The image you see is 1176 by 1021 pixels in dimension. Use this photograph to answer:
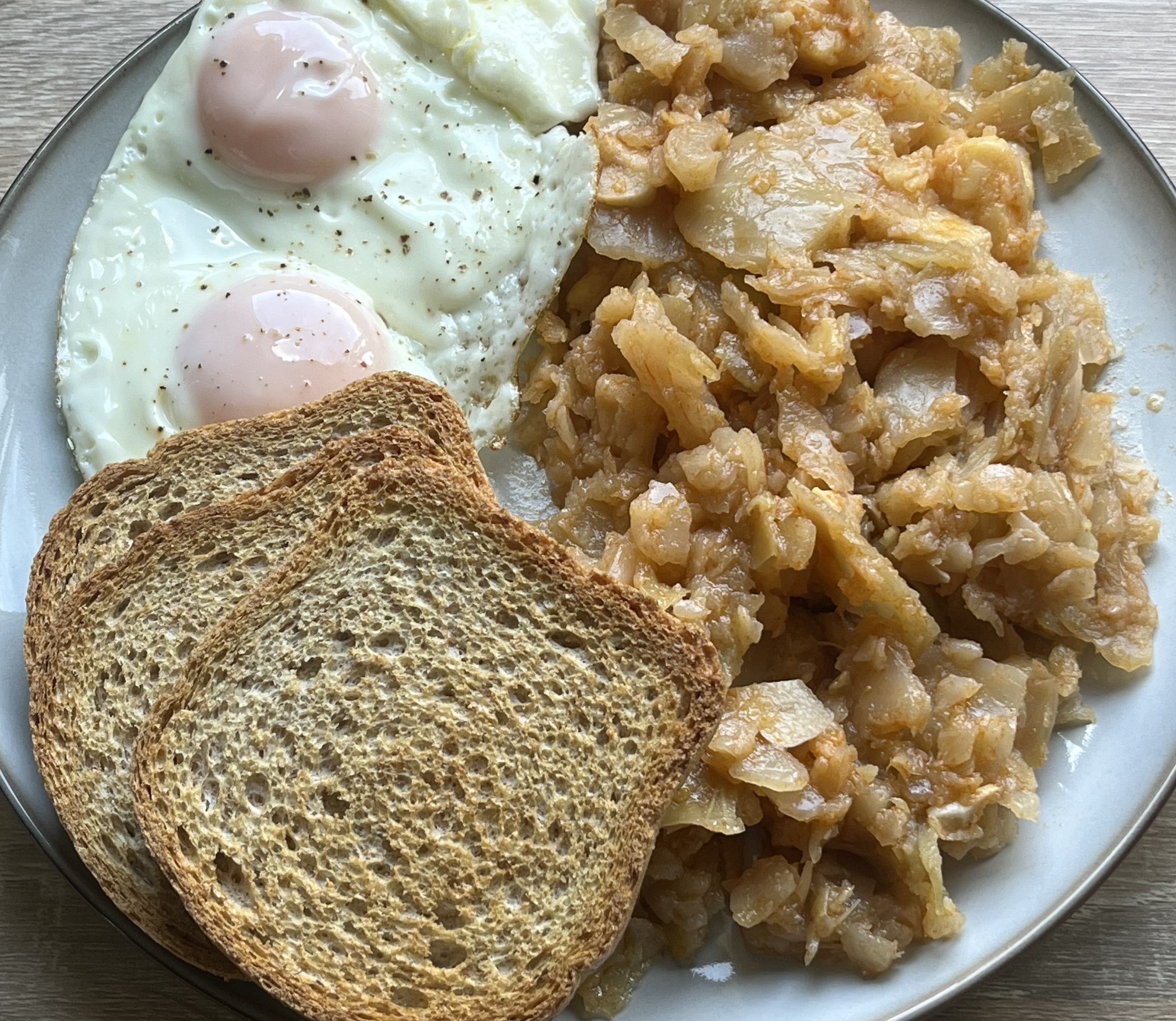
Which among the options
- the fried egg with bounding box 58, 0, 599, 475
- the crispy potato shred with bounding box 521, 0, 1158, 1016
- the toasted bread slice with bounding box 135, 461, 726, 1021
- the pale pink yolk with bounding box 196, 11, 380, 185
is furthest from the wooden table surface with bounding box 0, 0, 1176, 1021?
the pale pink yolk with bounding box 196, 11, 380, 185

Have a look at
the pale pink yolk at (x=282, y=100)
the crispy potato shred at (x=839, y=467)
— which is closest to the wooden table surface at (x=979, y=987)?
the crispy potato shred at (x=839, y=467)

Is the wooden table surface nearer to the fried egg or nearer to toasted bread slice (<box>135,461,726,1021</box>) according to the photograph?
toasted bread slice (<box>135,461,726,1021</box>)

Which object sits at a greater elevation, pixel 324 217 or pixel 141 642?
pixel 324 217

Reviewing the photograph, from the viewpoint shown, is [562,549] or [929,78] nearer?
[562,549]

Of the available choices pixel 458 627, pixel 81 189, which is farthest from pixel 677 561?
pixel 81 189

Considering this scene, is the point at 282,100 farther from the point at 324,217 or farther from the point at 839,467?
the point at 839,467

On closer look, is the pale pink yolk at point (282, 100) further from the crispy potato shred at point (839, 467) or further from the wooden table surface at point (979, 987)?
the wooden table surface at point (979, 987)

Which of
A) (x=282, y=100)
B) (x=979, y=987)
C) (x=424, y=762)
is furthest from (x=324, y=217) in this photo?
(x=979, y=987)

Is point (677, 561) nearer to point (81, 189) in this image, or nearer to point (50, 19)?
point (81, 189)
